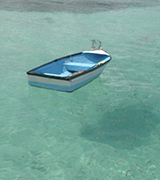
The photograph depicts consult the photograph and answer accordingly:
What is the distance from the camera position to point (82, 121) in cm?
1102

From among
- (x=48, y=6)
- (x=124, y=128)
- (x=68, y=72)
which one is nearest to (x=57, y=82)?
(x=68, y=72)

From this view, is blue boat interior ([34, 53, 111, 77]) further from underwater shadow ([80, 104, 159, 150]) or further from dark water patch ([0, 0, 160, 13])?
dark water patch ([0, 0, 160, 13])

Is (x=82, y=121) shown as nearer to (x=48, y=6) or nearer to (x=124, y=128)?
(x=124, y=128)

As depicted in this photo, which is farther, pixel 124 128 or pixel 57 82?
pixel 57 82

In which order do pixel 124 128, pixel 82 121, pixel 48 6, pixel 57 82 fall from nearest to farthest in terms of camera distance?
1. pixel 124 128
2. pixel 82 121
3. pixel 57 82
4. pixel 48 6

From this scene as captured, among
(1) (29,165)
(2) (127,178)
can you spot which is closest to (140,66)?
(2) (127,178)

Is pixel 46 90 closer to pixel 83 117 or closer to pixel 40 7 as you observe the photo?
pixel 83 117

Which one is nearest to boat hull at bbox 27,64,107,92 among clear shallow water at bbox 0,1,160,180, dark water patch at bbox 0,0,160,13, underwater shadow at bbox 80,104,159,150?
clear shallow water at bbox 0,1,160,180

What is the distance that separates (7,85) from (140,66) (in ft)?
39.5

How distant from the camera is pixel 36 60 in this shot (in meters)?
19.6

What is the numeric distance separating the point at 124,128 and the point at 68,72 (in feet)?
22.6

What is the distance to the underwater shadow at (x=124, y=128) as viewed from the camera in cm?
960

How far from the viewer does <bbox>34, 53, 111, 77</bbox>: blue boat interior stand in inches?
568

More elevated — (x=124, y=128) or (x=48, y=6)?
(x=48, y=6)
